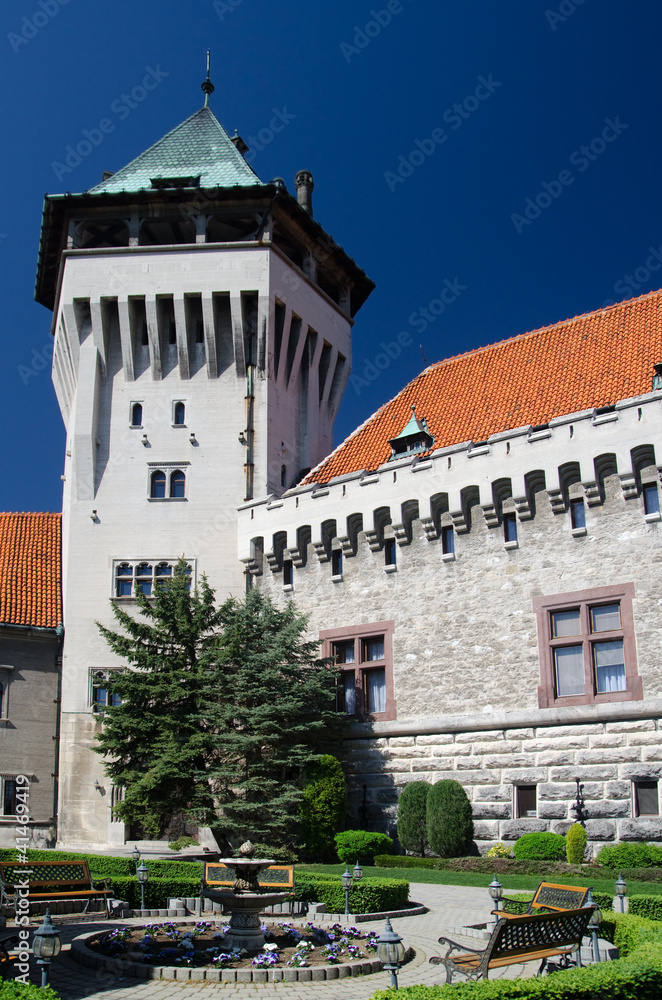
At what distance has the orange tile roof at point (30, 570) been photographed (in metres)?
29.3

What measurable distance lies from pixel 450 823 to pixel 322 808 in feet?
9.99

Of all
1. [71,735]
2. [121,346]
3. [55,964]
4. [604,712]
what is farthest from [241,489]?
[55,964]

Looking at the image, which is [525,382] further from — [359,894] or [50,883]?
[50,883]

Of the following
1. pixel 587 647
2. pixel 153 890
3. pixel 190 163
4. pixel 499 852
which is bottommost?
pixel 499 852

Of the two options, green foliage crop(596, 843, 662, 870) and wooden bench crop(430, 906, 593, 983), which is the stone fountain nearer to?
wooden bench crop(430, 906, 593, 983)

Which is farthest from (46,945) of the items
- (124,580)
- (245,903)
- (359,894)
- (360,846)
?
(124,580)

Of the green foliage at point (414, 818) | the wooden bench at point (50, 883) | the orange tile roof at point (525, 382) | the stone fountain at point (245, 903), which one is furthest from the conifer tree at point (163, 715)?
the stone fountain at point (245, 903)

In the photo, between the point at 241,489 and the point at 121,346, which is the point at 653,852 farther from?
the point at 121,346

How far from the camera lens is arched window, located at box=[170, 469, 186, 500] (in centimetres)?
3031

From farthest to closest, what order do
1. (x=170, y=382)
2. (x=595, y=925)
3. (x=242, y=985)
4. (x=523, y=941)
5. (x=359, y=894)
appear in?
(x=170, y=382) < (x=359, y=894) < (x=595, y=925) < (x=242, y=985) < (x=523, y=941)

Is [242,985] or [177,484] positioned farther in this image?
[177,484]

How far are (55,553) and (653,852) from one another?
825 inches

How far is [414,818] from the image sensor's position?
22797mm

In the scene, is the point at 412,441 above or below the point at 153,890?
above
